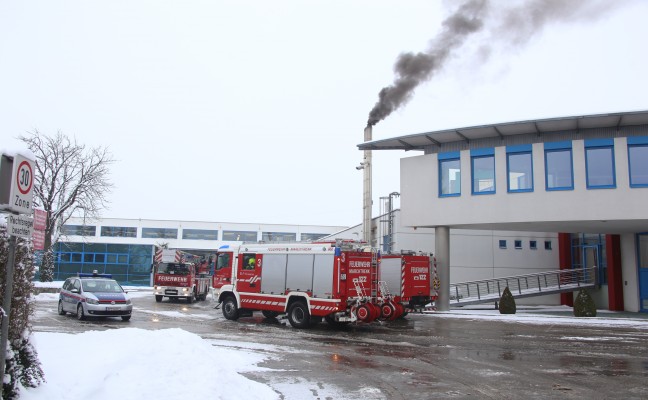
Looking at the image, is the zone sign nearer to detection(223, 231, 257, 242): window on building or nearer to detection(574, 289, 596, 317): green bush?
detection(574, 289, 596, 317): green bush

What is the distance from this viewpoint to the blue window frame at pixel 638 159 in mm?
22984

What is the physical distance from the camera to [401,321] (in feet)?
73.9


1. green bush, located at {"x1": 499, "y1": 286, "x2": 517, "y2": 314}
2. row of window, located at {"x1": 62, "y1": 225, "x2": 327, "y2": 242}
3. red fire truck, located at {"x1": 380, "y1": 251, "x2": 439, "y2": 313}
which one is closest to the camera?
red fire truck, located at {"x1": 380, "y1": 251, "x2": 439, "y2": 313}

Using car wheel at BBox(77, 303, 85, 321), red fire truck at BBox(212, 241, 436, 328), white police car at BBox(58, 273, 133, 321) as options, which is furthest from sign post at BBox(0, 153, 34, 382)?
car wheel at BBox(77, 303, 85, 321)

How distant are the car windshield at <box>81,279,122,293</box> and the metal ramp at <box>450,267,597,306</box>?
1709 centimetres

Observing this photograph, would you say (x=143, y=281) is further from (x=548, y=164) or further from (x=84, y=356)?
(x=84, y=356)

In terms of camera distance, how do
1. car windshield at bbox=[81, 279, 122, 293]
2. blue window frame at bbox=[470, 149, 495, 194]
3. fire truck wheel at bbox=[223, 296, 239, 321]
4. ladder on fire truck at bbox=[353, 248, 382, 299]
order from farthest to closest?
blue window frame at bbox=[470, 149, 495, 194] → fire truck wheel at bbox=[223, 296, 239, 321] → car windshield at bbox=[81, 279, 122, 293] → ladder on fire truck at bbox=[353, 248, 382, 299]

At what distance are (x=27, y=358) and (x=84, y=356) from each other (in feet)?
5.94

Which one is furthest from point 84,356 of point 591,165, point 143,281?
point 143,281

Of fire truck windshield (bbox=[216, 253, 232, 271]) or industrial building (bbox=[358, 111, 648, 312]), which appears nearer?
fire truck windshield (bbox=[216, 253, 232, 271])

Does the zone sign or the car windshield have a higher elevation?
the zone sign

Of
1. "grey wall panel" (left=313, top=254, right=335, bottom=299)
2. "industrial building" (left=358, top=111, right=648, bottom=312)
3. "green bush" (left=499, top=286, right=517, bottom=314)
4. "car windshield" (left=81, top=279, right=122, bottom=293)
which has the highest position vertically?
"industrial building" (left=358, top=111, right=648, bottom=312)

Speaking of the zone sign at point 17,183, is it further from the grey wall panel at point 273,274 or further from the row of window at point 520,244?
the row of window at point 520,244

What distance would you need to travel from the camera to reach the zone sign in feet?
18.0
